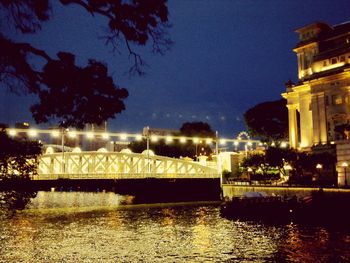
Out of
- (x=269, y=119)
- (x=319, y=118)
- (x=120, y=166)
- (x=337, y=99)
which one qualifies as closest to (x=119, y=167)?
(x=120, y=166)

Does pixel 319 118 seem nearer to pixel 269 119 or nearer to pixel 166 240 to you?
pixel 269 119

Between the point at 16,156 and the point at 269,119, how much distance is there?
83.9 metres

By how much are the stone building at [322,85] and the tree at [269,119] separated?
36.8 ft

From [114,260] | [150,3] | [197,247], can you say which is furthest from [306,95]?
[150,3]

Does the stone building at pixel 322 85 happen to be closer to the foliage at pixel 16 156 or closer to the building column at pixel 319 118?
the building column at pixel 319 118

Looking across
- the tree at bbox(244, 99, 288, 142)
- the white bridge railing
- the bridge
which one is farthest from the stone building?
the white bridge railing

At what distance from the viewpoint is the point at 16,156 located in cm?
1549

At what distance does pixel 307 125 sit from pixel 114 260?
60922mm

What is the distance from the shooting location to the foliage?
14.6m

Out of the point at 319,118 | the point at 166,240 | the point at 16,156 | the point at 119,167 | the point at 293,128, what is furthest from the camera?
the point at 293,128

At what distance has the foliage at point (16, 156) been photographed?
47.8 ft

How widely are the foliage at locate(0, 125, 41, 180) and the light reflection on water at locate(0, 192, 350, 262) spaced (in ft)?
34.8

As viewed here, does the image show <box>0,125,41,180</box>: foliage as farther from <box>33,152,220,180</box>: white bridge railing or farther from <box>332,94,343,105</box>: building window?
<box>332,94,343,105</box>: building window

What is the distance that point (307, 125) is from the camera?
77.6 meters
